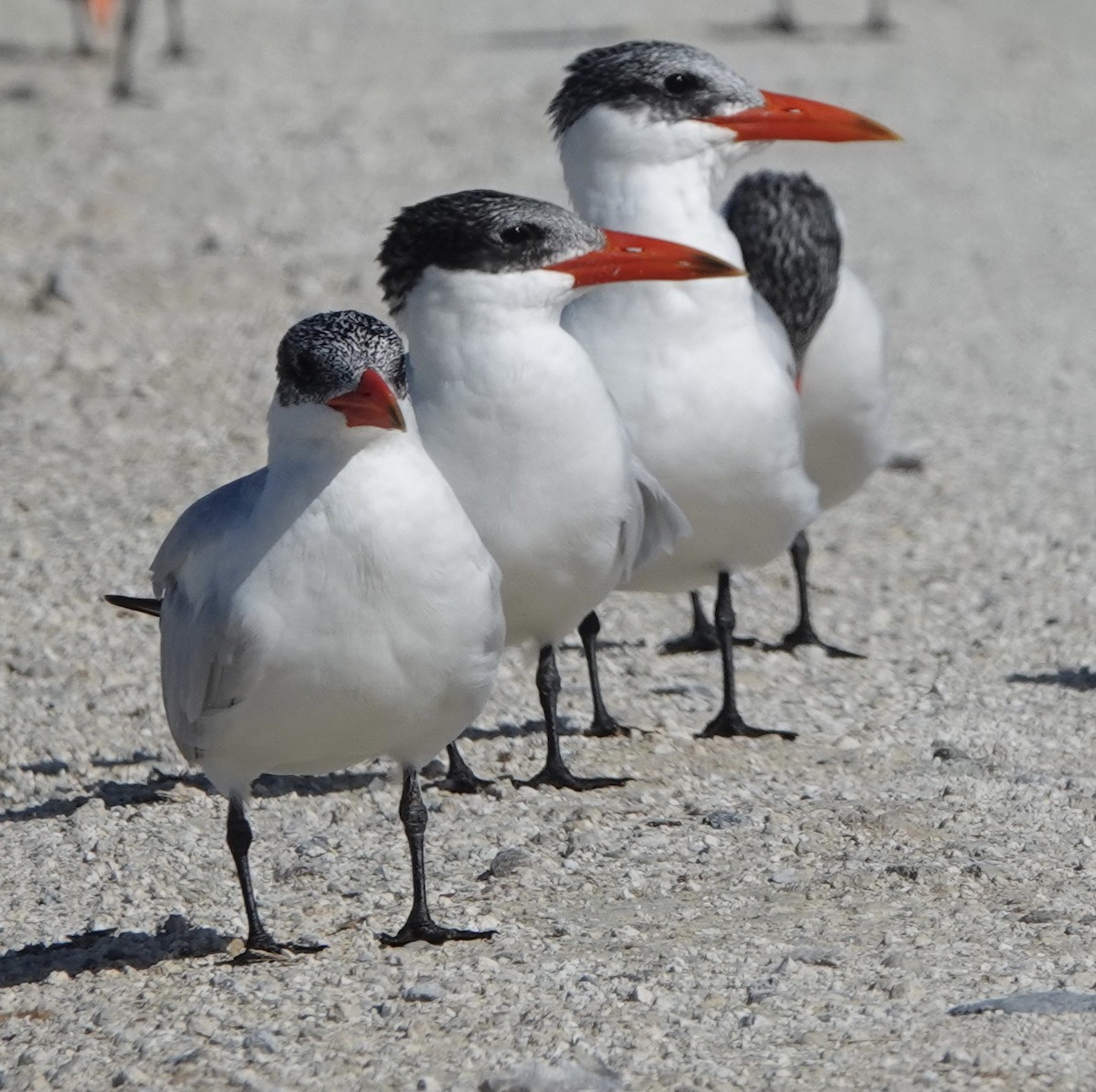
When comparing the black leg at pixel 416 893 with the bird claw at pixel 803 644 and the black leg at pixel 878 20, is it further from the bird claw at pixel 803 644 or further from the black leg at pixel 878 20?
the black leg at pixel 878 20

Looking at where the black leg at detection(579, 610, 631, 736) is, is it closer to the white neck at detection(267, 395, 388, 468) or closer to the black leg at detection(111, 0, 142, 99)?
the white neck at detection(267, 395, 388, 468)

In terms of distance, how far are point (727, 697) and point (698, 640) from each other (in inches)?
42.8

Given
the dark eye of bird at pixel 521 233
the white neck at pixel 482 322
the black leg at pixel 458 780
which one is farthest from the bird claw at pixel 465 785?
the dark eye of bird at pixel 521 233

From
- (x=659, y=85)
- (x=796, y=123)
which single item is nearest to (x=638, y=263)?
(x=659, y=85)

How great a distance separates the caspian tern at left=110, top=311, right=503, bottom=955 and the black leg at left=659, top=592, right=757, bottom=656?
2.75 metres

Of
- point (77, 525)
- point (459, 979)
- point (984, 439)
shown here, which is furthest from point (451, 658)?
point (984, 439)

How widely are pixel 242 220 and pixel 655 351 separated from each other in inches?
280

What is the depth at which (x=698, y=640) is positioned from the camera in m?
6.93

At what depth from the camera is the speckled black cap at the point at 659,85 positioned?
5648 millimetres

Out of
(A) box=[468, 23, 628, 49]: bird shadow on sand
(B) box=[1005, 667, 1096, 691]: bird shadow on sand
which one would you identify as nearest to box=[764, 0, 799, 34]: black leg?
(A) box=[468, 23, 628, 49]: bird shadow on sand

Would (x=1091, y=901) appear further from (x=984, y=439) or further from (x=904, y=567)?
(x=984, y=439)

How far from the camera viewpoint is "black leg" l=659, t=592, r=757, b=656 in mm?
6914

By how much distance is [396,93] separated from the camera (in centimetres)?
1579

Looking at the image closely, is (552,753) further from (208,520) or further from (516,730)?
(208,520)
